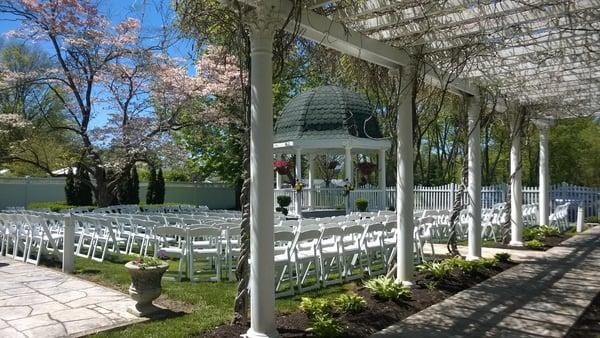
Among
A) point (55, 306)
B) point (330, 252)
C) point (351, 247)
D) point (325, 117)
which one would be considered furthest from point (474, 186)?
point (325, 117)

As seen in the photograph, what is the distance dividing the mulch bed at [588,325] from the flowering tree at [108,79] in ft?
49.6

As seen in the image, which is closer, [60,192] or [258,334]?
[258,334]

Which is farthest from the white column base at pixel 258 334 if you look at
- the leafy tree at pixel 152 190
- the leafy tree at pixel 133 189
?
the leafy tree at pixel 152 190

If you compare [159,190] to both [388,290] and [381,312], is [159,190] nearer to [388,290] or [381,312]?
[388,290]

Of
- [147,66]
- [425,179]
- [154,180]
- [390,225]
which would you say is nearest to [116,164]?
[147,66]

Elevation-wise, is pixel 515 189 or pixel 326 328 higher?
pixel 515 189

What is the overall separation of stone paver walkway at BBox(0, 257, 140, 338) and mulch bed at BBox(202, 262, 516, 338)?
147 centimetres

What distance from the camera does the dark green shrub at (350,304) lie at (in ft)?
18.2

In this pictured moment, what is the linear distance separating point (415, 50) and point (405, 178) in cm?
183

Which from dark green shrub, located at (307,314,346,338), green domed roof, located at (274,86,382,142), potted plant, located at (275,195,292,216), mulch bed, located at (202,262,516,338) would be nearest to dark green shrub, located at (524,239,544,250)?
mulch bed, located at (202,262,516,338)

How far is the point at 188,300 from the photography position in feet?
20.3

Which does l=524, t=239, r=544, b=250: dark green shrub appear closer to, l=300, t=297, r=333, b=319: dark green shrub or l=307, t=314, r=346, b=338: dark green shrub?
l=300, t=297, r=333, b=319: dark green shrub

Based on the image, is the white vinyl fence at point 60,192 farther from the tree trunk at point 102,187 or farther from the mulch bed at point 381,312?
the mulch bed at point 381,312

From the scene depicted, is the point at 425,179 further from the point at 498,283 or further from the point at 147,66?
the point at 498,283
